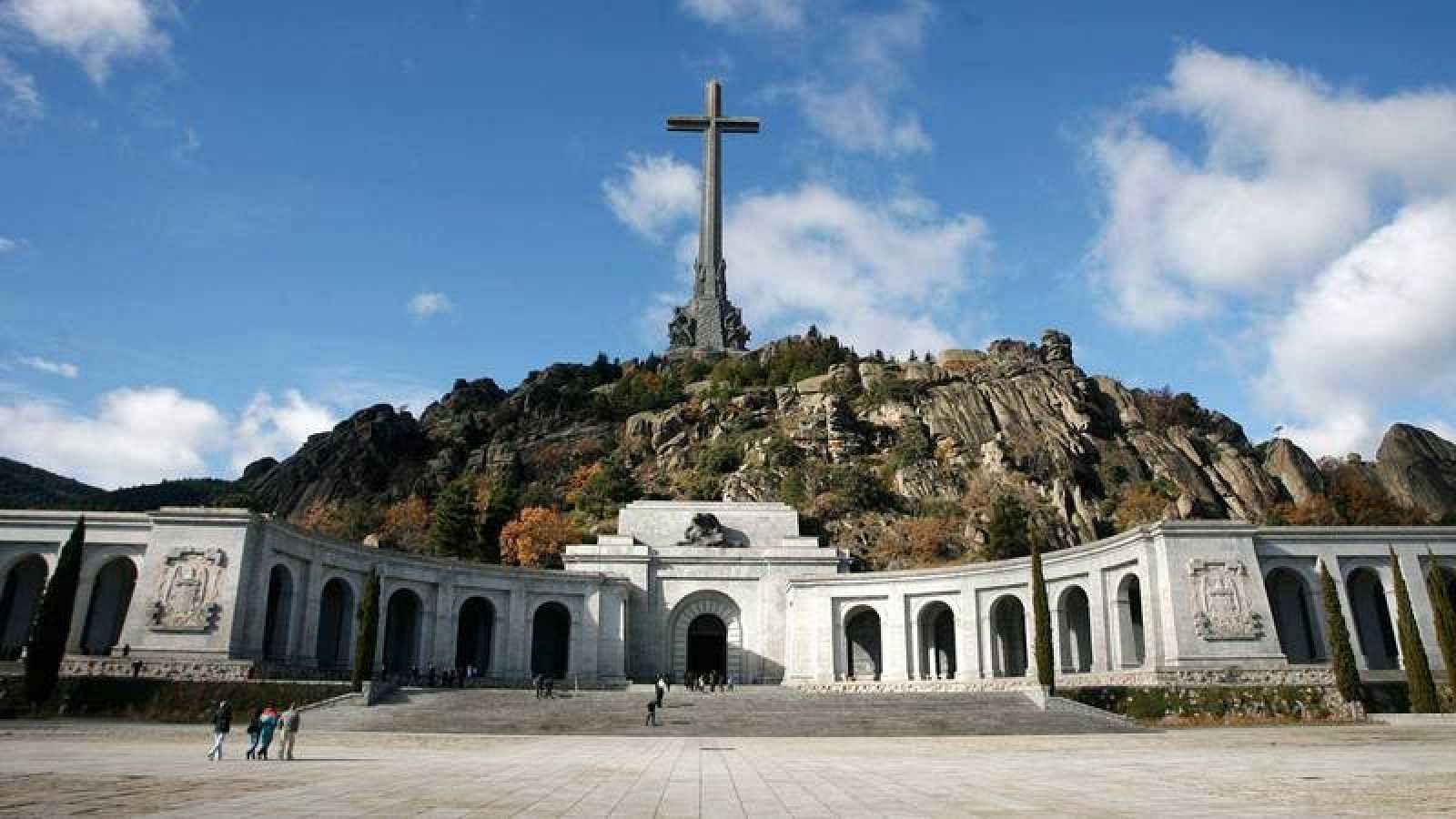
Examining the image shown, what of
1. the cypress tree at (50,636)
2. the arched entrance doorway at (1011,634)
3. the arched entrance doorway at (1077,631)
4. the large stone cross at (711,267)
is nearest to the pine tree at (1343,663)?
the arched entrance doorway at (1077,631)

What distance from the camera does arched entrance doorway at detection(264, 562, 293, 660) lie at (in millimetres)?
35250

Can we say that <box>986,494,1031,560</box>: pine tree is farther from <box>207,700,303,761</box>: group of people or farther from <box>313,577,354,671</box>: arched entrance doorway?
<box>207,700,303,761</box>: group of people

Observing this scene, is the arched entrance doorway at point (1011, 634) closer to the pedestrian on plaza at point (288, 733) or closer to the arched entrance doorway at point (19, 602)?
the pedestrian on plaza at point (288, 733)

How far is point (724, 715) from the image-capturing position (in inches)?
1240

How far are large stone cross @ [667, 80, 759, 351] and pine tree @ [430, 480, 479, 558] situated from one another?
44.1 metres

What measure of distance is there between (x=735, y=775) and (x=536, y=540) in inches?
1888

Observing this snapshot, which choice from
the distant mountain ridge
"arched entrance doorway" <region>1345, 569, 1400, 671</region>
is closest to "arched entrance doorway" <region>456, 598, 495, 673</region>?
the distant mountain ridge

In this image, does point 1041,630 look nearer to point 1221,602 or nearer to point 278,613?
point 1221,602

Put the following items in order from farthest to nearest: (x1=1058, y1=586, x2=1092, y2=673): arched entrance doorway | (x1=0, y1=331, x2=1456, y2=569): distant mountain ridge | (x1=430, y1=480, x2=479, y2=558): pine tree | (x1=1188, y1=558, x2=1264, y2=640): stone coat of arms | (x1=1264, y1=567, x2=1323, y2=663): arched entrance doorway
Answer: (x1=0, y1=331, x2=1456, y2=569): distant mountain ridge, (x1=430, y1=480, x2=479, y2=558): pine tree, (x1=1058, y1=586, x2=1092, y2=673): arched entrance doorway, (x1=1264, y1=567, x2=1323, y2=663): arched entrance doorway, (x1=1188, y1=558, x2=1264, y2=640): stone coat of arms

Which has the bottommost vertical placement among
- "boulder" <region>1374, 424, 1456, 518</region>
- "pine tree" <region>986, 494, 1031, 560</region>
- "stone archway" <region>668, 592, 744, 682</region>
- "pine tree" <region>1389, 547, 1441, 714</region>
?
"pine tree" <region>1389, 547, 1441, 714</region>

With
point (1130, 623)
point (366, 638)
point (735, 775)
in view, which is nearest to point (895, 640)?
point (1130, 623)

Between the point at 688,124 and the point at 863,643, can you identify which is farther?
the point at 688,124

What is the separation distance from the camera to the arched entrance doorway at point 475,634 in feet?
145

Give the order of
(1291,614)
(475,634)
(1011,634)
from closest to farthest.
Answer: (1291,614)
(1011,634)
(475,634)
